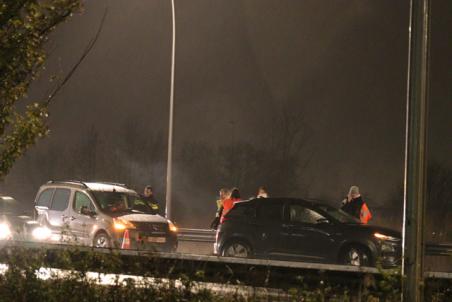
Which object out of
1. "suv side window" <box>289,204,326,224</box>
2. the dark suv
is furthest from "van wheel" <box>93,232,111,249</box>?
"suv side window" <box>289,204,326,224</box>

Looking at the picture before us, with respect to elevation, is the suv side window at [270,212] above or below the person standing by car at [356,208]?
below

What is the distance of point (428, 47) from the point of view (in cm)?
754

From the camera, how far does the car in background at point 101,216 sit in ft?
61.0

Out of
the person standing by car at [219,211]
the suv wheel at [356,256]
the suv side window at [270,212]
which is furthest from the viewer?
the person standing by car at [219,211]

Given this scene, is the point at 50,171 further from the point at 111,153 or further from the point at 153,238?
the point at 153,238

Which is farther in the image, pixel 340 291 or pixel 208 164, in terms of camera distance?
pixel 208 164

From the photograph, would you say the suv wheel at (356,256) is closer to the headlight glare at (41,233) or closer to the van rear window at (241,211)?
the van rear window at (241,211)

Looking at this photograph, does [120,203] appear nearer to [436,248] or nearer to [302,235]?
[302,235]

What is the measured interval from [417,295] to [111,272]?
10.1 ft

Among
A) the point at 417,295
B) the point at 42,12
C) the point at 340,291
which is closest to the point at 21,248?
the point at 42,12

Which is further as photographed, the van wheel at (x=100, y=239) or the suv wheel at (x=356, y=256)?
the van wheel at (x=100, y=239)

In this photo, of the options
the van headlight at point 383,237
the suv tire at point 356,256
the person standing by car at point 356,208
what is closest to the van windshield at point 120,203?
the person standing by car at point 356,208

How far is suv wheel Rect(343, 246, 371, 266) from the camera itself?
16328 mm

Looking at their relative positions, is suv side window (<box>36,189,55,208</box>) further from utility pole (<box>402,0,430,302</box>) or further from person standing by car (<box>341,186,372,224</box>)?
utility pole (<box>402,0,430,302</box>)
